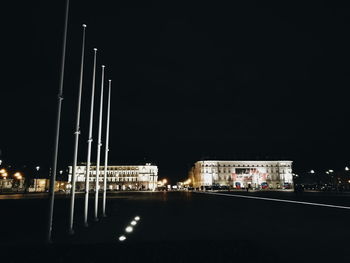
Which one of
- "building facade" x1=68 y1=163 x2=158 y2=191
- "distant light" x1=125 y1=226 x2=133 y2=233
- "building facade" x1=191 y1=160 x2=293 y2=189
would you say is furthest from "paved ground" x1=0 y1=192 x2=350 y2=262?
"building facade" x1=191 y1=160 x2=293 y2=189

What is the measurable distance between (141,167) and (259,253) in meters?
149

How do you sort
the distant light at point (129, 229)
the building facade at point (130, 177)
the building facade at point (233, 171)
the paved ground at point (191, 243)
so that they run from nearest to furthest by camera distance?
the paved ground at point (191, 243), the distant light at point (129, 229), the building facade at point (130, 177), the building facade at point (233, 171)

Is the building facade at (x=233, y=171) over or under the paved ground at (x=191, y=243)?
over

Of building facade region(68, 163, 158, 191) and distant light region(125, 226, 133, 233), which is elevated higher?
building facade region(68, 163, 158, 191)

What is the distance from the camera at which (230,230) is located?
11.6 metres

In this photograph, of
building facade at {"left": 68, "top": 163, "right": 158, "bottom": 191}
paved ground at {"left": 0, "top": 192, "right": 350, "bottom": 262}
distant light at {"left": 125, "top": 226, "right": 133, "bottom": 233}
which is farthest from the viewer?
building facade at {"left": 68, "top": 163, "right": 158, "bottom": 191}

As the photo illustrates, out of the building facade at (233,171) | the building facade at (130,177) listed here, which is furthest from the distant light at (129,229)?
the building facade at (233,171)

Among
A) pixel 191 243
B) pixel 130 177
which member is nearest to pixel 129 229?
pixel 191 243

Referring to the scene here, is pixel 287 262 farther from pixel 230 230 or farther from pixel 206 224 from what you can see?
pixel 206 224

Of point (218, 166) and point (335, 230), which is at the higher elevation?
point (218, 166)

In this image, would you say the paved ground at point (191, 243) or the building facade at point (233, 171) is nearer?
the paved ground at point (191, 243)

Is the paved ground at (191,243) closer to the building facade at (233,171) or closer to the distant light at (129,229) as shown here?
the distant light at (129,229)

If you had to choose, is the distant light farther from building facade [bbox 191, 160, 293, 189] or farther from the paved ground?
building facade [bbox 191, 160, 293, 189]

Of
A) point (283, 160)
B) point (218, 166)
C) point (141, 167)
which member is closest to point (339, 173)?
point (283, 160)
